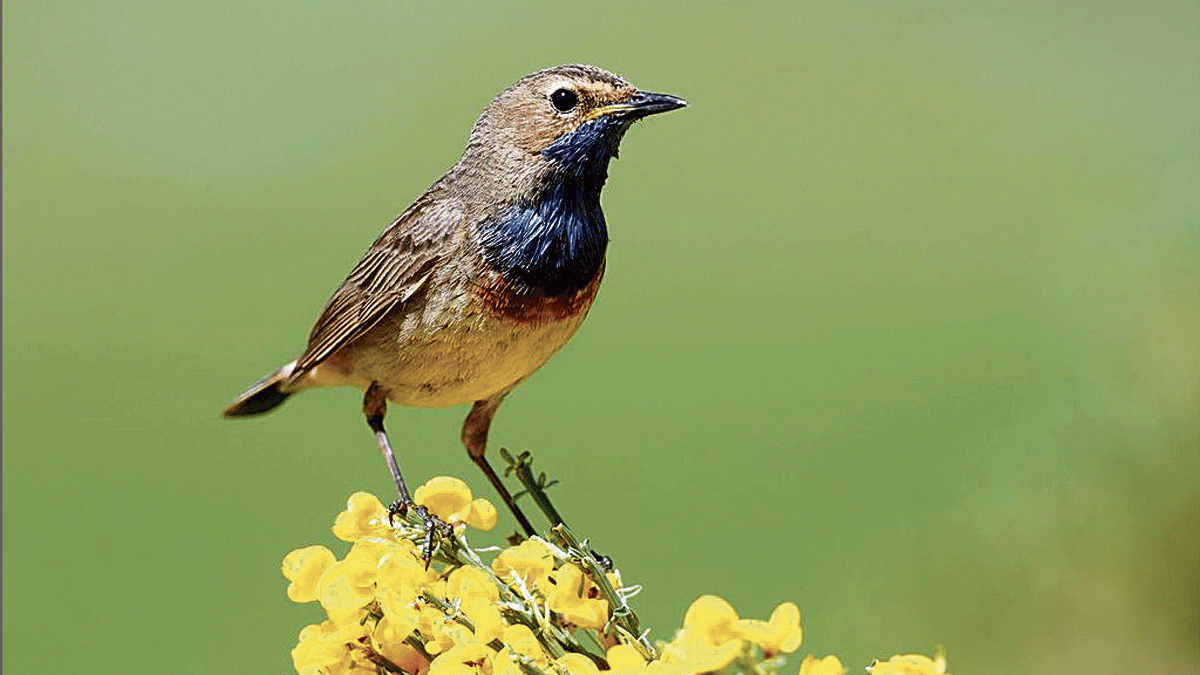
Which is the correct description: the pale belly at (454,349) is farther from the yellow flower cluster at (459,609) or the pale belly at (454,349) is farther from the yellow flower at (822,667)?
the yellow flower at (822,667)

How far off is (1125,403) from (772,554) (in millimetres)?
2862

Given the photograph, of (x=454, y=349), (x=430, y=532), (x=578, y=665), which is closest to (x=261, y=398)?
(x=454, y=349)

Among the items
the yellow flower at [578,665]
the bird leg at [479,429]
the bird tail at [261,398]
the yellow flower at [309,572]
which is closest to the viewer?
the yellow flower at [578,665]

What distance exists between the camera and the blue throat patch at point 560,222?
2357 millimetres

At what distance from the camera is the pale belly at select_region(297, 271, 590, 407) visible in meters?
2.40

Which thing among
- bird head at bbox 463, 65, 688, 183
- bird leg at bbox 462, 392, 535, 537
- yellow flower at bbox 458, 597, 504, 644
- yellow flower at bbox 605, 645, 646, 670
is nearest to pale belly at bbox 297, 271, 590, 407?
bird leg at bbox 462, 392, 535, 537

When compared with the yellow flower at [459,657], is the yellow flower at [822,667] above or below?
below

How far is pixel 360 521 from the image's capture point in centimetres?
168

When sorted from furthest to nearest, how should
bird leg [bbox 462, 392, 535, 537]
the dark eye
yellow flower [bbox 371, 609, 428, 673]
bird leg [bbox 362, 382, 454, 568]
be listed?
bird leg [bbox 462, 392, 535, 537] < the dark eye < bird leg [bbox 362, 382, 454, 568] < yellow flower [bbox 371, 609, 428, 673]

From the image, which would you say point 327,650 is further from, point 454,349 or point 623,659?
point 454,349

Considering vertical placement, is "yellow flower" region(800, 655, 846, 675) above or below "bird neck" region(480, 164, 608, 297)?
below

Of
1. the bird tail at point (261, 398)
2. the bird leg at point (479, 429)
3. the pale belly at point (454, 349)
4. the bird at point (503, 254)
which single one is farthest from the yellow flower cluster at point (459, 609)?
the bird tail at point (261, 398)

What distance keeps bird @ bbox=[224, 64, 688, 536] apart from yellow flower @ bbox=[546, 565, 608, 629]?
66cm

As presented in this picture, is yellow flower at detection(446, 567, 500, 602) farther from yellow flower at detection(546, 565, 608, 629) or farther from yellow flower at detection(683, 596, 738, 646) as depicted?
yellow flower at detection(683, 596, 738, 646)
